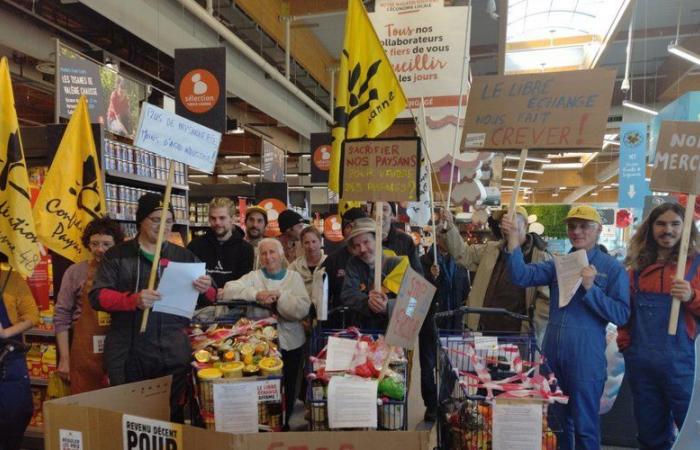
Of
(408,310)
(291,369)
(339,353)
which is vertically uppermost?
(408,310)

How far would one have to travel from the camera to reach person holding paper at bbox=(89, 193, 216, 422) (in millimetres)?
2654

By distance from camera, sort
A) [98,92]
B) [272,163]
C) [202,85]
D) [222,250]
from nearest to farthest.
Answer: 1. [222,250]
2. [98,92]
3. [202,85]
4. [272,163]

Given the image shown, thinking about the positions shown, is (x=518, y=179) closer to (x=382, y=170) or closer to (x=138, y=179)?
(x=382, y=170)

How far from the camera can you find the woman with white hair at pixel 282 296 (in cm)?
319

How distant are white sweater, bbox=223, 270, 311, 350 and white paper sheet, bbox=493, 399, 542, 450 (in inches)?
58.6

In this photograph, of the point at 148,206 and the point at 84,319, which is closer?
the point at 148,206

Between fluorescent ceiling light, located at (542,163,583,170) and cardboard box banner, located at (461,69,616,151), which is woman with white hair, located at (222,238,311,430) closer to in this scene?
cardboard box banner, located at (461,69,616,151)

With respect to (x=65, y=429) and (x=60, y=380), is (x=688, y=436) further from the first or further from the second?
(x=60, y=380)

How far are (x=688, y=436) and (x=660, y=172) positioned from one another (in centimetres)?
138

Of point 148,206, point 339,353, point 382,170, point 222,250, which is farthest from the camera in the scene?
point 222,250

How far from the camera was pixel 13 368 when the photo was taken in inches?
109

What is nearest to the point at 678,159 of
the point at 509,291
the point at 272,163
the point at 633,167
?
the point at 509,291

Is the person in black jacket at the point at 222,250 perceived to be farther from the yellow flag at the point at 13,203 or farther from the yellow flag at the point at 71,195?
the yellow flag at the point at 13,203

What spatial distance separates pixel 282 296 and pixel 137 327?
0.87m
